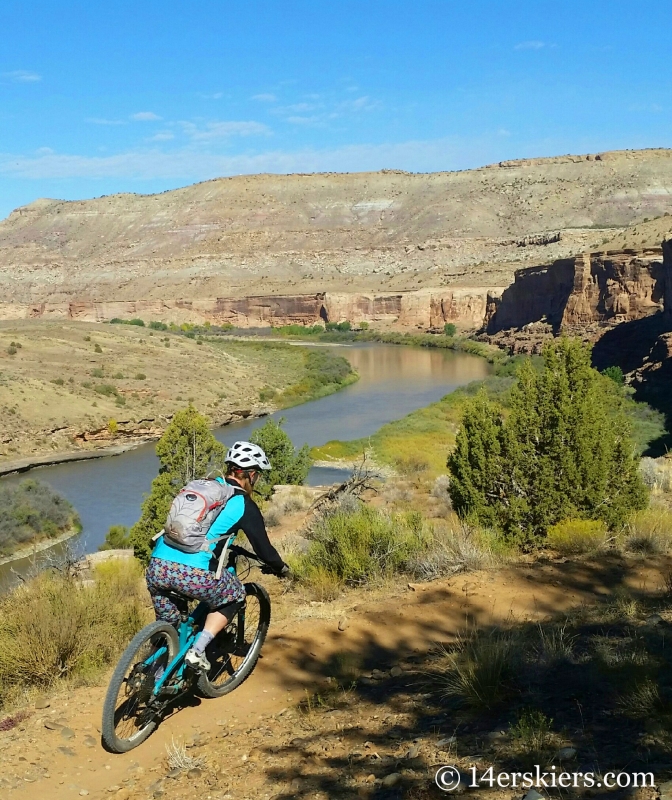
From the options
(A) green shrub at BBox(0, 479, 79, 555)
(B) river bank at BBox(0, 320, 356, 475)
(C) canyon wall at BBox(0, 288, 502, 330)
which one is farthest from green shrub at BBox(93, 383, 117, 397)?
(C) canyon wall at BBox(0, 288, 502, 330)

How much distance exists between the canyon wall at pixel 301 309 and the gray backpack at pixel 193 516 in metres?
80.2

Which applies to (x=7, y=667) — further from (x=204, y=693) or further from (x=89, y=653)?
(x=204, y=693)

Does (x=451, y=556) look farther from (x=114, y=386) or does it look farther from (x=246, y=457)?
(x=114, y=386)

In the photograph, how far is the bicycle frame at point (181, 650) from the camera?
4.03m

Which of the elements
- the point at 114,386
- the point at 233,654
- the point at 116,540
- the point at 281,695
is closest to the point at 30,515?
the point at 116,540

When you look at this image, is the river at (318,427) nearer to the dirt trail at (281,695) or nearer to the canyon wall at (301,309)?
the dirt trail at (281,695)

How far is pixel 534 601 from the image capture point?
576cm

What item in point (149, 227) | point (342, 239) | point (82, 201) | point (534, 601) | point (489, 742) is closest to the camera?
point (489, 742)

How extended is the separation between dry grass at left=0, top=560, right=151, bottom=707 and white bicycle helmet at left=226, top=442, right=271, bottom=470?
1.65 metres

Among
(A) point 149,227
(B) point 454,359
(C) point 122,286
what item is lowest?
(B) point 454,359

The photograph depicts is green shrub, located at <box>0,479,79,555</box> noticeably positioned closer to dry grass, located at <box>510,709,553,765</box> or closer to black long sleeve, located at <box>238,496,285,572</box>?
black long sleeve, located at <box>238,496,285,572</box>

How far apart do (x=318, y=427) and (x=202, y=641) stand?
108ft

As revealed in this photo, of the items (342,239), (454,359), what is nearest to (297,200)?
(342,239)

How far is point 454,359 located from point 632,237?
54.2 ft
